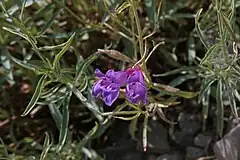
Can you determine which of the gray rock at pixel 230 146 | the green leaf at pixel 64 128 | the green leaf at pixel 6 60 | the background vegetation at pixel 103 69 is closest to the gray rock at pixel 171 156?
the background vegetation at pixel 103 69


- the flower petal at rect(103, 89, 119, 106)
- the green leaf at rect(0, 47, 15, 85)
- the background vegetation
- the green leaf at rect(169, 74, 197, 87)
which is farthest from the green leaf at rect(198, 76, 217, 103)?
the green leaf at rect(0, 47, 15, 85)

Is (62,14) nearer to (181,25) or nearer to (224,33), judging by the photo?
(181,25)

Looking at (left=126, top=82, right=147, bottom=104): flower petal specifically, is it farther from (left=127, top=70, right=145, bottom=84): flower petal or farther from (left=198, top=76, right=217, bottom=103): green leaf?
(left=198, top=76, right=217, bottom=103): green leaf

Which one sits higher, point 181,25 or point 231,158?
point 181,25

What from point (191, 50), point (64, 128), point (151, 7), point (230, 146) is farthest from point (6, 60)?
point (230, 146)

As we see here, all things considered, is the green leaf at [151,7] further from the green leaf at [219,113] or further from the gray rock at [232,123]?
the gray rock at [232,123]

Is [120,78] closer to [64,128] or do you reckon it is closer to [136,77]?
[136,77]

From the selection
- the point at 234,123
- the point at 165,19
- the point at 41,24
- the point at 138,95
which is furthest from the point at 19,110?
the point at 138,95
